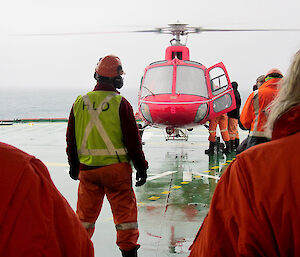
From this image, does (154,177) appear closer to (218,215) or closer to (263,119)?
(263,119)

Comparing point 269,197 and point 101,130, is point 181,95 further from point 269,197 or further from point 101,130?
point 269,197

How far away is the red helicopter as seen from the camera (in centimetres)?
746

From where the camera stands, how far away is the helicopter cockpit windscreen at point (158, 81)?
787cm

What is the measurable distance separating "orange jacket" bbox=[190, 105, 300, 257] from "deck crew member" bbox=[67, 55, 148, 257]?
6.12 feet

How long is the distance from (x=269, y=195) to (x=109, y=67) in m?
2.32

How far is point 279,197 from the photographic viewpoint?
1.07m

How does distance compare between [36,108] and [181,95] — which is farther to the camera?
[36,108]

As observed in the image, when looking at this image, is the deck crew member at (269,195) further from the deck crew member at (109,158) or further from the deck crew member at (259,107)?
the deck crew member at (259,107)

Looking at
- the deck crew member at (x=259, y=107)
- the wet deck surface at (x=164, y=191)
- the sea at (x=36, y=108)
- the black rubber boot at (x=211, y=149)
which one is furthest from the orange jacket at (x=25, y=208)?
the black rubber boot at (x=211, y=149)

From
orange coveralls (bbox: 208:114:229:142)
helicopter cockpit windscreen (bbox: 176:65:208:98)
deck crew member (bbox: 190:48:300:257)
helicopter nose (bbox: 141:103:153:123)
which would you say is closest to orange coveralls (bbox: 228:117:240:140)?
orange coveralls (bbox: 208:114:229:142)

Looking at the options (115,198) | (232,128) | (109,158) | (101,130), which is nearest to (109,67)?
(101,130)

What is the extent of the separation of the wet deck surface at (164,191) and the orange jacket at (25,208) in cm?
261

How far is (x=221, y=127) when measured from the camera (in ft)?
28.6

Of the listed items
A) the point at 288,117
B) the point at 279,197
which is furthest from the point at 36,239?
the point at 288,117
